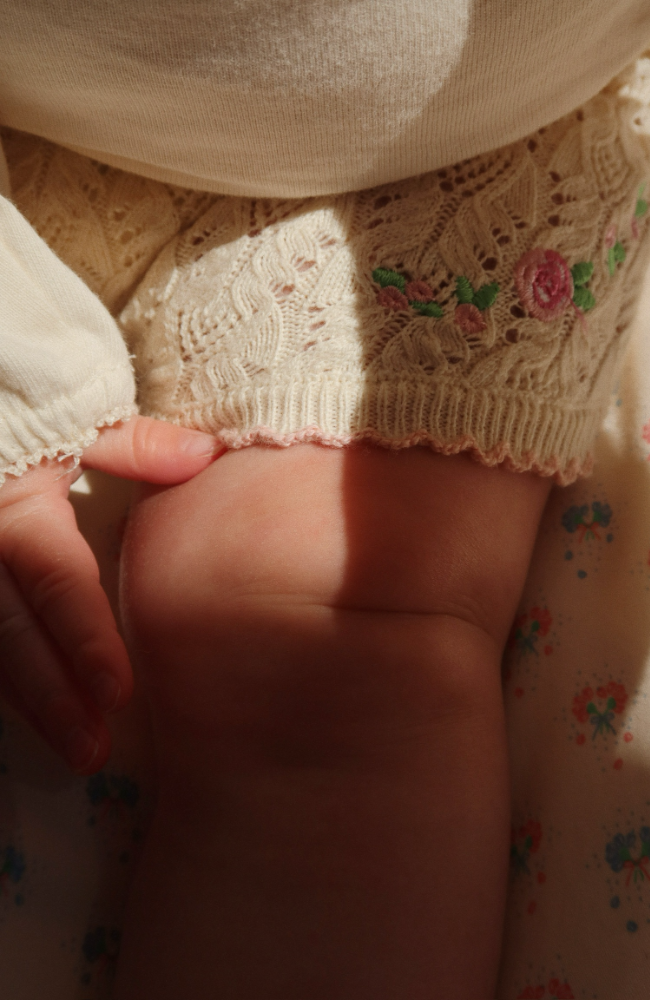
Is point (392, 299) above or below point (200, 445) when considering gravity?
above

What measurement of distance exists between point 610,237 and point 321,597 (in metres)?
0.39

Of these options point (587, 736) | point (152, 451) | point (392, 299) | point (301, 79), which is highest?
point (301, 79)

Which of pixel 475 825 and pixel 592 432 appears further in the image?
pixel 592 432

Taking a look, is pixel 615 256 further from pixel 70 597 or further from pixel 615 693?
pixel 70 597

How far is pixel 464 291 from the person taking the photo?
0.56 m

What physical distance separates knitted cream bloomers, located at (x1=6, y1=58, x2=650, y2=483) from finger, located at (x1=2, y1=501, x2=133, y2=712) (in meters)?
0.15

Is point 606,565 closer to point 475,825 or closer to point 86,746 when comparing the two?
point 475,825

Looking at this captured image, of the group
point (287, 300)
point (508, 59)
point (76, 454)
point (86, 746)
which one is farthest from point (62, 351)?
point (508, 59)

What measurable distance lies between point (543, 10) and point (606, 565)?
45 cm

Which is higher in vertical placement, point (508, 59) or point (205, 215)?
point (508, 59)

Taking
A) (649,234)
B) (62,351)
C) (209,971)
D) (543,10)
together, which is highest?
(543,10)

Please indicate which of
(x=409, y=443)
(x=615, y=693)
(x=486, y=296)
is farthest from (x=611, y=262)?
(x=615, y=693)

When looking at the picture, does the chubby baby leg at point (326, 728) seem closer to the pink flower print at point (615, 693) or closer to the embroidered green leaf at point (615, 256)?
the pink flower print at point (615, 693)

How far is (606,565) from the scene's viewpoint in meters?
0.65
